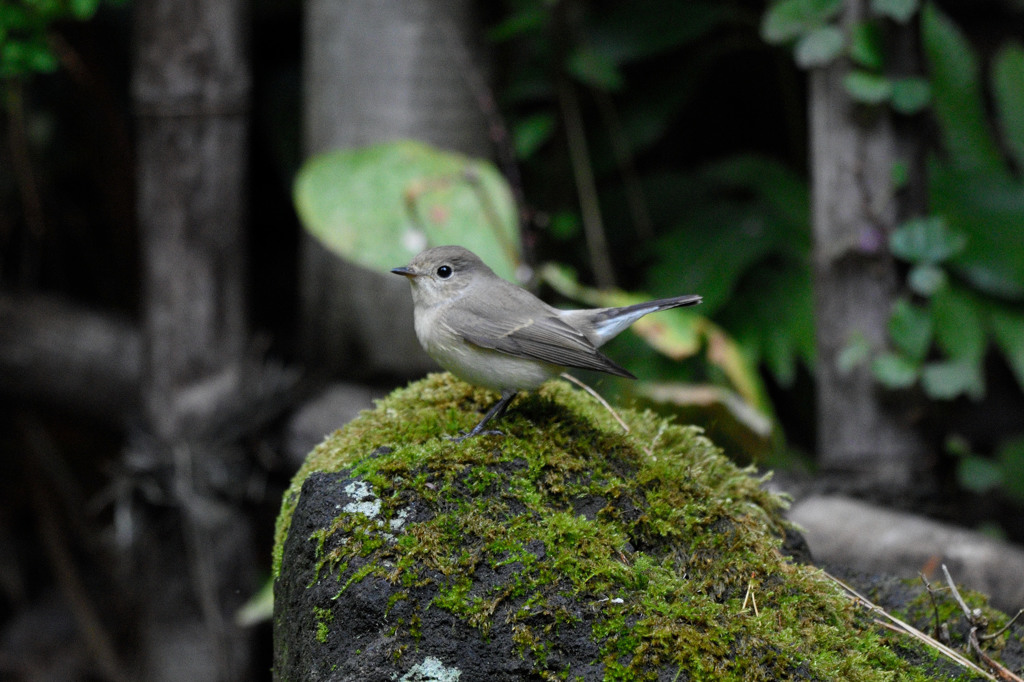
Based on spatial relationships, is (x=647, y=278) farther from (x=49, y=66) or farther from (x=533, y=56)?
(x=49, y=66)

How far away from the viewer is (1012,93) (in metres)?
5.33

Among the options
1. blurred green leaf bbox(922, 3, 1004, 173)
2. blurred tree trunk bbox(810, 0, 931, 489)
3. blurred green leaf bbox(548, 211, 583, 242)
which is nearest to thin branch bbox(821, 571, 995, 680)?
blurred tree trunk bbox(810, 0, 931, 489)

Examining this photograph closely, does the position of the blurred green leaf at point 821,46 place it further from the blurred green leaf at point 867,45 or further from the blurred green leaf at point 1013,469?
the blurred green leaf at point 1013,469

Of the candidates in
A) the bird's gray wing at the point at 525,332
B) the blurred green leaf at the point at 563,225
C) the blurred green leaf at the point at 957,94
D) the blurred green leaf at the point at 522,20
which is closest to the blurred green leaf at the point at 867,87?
the blurred green leaf at the point at 957,94

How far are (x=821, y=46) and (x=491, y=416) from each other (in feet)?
9.42

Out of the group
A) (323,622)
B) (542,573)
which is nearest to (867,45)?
(542,573)

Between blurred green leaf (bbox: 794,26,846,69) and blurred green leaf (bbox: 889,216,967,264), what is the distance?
0.93m

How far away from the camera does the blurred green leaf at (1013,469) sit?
515 cm

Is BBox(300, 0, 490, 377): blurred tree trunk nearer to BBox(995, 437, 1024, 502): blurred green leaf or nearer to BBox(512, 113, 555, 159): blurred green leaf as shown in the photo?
BBox(512, 113, 555, 159): blurred green leaf

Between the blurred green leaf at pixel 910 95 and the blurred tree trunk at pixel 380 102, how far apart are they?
2.23 metres

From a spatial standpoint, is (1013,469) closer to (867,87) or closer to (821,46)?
(867,87)

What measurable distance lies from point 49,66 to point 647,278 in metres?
3.48

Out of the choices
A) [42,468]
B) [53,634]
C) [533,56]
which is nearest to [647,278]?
[533,56]

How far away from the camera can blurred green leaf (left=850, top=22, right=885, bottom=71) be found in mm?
4445
